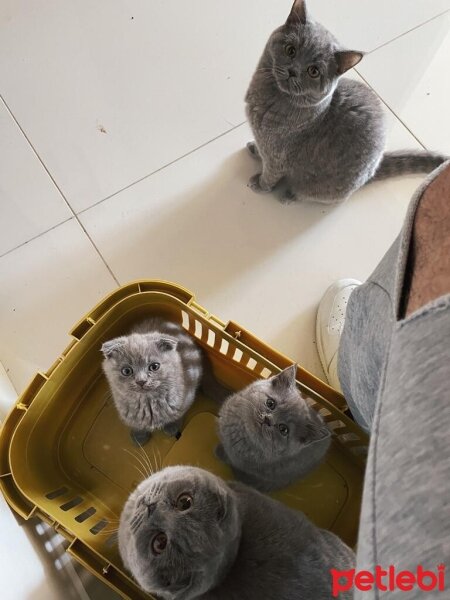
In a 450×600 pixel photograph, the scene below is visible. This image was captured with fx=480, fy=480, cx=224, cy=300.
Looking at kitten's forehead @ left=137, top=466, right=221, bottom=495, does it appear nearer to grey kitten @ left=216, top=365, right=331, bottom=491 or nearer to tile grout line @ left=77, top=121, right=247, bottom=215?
grey kitten @ left=216, top=365, right=331, bottom=491

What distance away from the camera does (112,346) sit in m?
1.01

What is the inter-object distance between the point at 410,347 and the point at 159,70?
1396 mm

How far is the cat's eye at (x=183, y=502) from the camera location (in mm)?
835

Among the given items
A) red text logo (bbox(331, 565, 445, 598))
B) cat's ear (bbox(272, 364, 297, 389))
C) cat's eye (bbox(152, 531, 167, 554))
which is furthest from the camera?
cat's ear (bbox(272, 364, 297, 389))

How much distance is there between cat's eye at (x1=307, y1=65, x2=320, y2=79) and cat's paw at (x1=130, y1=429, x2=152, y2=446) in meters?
0.92

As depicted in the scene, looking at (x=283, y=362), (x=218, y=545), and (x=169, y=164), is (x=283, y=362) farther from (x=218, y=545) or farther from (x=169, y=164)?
(x=169, y=164)

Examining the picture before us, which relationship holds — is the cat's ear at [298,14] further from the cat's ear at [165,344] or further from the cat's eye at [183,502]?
the cat's eye at [183,502]

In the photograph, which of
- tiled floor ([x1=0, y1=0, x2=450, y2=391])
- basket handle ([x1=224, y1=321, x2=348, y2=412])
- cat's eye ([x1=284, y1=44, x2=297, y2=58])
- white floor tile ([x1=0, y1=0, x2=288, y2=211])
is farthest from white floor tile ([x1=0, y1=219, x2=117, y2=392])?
Answer: cat's eye ([x1=284, y1=44, x2=297, y2=58])

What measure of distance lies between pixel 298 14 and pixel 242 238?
0.60 meters

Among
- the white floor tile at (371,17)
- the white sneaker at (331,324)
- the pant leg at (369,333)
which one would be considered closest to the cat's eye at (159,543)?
the pant leg at (369,333)

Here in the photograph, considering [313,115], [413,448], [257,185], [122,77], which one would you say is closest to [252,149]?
[257,185]

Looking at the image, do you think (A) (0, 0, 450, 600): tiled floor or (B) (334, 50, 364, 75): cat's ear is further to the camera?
(A) (0, 0, 450, 600): tiled floor

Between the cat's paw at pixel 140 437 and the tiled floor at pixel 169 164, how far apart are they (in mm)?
333

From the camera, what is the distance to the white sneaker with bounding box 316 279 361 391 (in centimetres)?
131
